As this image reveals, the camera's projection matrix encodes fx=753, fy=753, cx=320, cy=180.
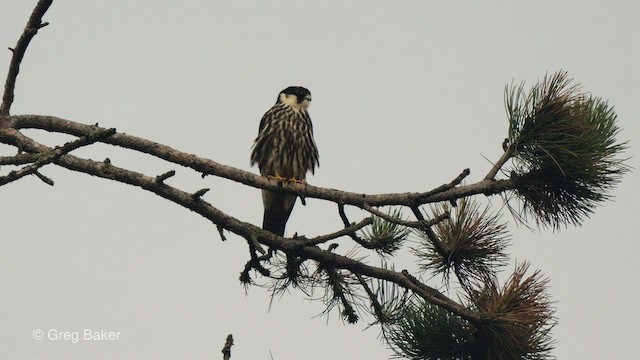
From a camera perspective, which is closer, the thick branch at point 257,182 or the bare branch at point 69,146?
the bare branch at point 69,146

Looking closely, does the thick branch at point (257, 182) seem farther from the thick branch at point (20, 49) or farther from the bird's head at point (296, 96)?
the bird's head at point (296, 96)

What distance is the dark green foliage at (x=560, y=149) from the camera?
11.9 ft

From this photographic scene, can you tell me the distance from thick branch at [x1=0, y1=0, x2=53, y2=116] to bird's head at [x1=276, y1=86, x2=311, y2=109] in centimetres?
315

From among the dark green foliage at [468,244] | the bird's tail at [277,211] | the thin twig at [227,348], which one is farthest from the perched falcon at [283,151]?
the thin twig at [227,348]

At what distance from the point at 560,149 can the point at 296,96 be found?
3.31 metres

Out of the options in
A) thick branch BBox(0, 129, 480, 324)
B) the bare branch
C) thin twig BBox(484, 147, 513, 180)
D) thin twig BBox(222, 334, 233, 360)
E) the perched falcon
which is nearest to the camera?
thin twig BBox(222, 334, 233, 360)

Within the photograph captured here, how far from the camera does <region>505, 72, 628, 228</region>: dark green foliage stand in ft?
11.9

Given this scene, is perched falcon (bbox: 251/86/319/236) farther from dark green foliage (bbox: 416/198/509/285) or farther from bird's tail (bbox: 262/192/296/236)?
dark green foliage (bbox: 416/198/509/285)

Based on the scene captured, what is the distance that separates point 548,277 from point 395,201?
85cm

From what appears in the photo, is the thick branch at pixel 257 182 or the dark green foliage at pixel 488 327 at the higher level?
the thick branch at pixel 257 182

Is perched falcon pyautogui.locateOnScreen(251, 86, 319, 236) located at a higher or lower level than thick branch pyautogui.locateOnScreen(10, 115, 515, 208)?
higher

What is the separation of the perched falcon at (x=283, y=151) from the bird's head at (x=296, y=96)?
0.04 ft

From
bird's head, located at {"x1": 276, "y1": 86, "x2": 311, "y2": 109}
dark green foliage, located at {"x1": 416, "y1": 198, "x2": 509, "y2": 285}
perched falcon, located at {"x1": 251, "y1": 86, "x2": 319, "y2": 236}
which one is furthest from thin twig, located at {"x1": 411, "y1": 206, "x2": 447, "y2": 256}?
bird's head, located at {"x1": 276, "y1": 86, "x2": 311, "y2": 109}

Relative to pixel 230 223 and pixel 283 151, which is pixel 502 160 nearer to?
pixel 230 223
